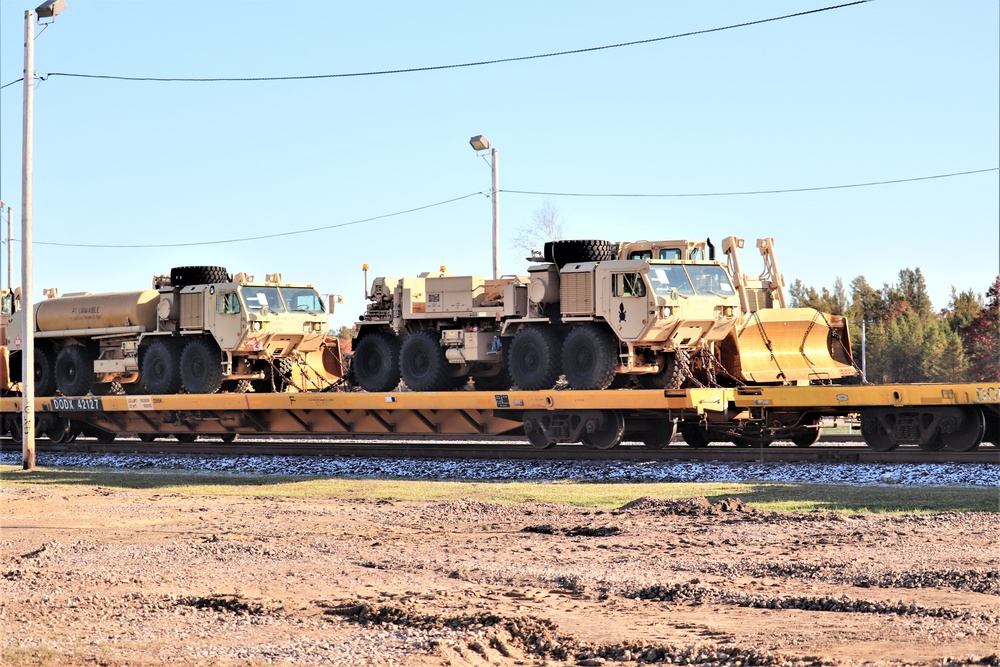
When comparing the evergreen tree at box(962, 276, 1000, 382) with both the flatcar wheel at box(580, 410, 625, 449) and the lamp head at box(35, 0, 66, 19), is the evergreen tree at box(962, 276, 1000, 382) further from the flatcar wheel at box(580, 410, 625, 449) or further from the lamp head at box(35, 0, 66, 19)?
the lamp head at box(35, 0, 66, 19)

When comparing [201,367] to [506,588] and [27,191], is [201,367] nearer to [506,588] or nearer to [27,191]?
[27,191]

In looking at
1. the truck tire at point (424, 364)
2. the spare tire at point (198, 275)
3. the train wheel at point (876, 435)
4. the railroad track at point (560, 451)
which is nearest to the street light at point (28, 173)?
the railroad track at point (560, 451)

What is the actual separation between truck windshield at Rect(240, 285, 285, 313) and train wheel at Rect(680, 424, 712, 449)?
320 inches

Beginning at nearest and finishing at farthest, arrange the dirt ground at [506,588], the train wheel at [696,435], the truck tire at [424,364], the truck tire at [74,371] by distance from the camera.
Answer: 1. the dirt ground at [506,588]
2. the train wheel at [696,435]
3. the truck tire at [424,364]
4. the truck tire at [74,371]

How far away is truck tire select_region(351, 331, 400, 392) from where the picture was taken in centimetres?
2417

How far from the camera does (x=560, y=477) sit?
18641mm

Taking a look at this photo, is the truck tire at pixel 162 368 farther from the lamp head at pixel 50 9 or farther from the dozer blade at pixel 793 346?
the dozer blade at pixel 793 346

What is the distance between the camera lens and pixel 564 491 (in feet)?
53.8

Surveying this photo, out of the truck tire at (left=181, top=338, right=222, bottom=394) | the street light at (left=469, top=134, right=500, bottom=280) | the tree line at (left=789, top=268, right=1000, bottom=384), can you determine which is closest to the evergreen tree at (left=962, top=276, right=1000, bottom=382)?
the tree line at (left=789, top=268, right=1000, bottom=384)

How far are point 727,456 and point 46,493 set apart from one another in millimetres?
9541

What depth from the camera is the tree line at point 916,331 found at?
5038 centimetres

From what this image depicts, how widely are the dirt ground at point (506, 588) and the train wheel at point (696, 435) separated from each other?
888cm

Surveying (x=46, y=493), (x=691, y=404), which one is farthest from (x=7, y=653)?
(x=691, y=404)

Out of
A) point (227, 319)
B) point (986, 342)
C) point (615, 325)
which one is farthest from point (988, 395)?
point (986, 342)
